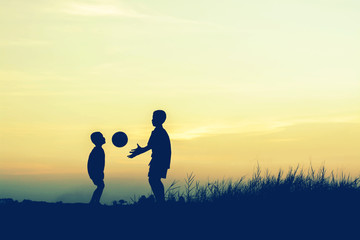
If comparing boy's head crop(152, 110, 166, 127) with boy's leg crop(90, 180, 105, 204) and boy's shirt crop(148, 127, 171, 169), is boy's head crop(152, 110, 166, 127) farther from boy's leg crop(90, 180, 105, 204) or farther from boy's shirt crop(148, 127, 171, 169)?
boy's leg crop(90, 180, 105, 204)

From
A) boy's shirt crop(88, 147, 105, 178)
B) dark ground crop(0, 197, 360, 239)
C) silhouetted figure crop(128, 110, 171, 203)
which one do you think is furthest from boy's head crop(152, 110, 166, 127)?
boy's shirt crop(88, 147, 105, 178)

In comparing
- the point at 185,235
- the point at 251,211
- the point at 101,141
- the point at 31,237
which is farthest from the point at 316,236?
the point at 101,141

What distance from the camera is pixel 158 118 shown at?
1232 cm

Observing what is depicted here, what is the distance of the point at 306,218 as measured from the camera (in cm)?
1066

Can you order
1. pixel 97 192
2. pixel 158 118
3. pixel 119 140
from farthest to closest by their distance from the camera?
pixel 97 192
pixel 119 140
pixel 158 118

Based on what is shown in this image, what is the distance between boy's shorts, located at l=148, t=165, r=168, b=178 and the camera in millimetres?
12164

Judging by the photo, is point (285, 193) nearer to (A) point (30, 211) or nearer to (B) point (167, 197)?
(B) point (167, 197)

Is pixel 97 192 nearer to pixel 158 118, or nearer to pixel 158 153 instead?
pixel 158 153

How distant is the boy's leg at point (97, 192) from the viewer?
523 inches

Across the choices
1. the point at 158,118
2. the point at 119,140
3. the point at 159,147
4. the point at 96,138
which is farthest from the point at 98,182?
the point at 158,118

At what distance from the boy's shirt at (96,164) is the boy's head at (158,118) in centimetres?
182

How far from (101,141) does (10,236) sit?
12.8 feet

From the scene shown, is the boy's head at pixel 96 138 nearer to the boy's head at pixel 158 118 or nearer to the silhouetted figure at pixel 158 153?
the silhouetted figure at pixel 158 153

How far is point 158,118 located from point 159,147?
61cm
